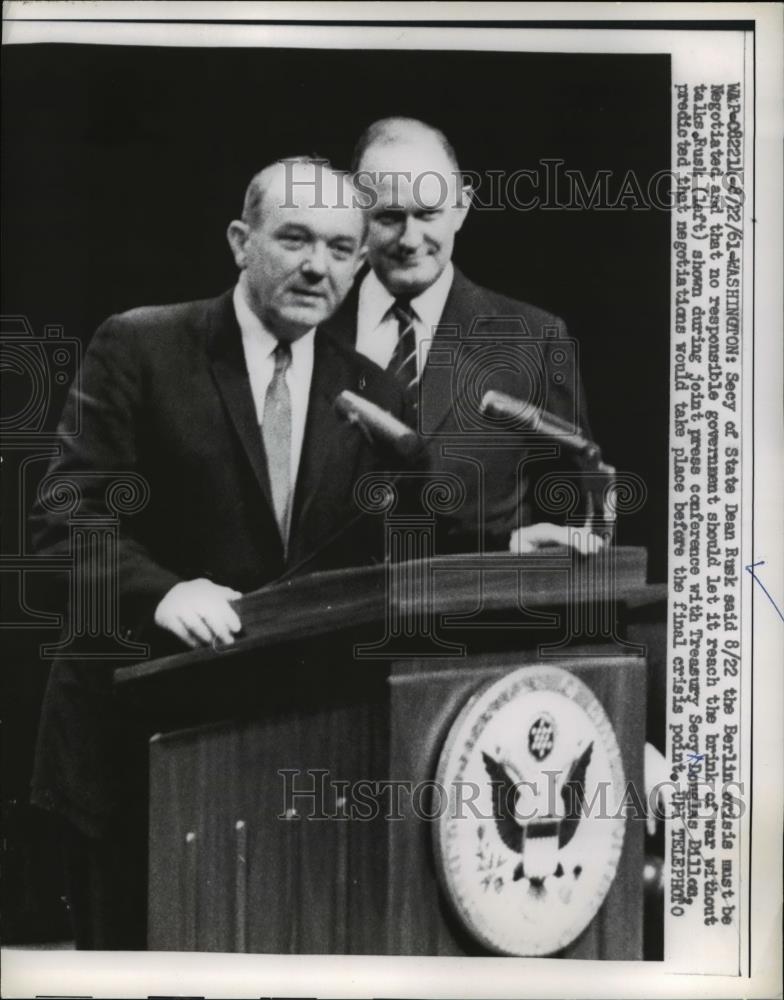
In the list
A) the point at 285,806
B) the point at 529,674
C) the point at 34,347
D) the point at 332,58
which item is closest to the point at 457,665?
the point at 529,674

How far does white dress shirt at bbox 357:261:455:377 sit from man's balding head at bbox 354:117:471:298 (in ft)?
0.04

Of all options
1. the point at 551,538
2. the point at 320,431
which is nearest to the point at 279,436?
the point at 320,431

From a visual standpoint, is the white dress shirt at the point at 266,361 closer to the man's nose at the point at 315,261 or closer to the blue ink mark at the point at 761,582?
the man's nose at the point at 315,261

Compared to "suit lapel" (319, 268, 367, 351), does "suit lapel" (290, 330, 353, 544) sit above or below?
below

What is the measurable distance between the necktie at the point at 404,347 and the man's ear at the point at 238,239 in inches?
8.2

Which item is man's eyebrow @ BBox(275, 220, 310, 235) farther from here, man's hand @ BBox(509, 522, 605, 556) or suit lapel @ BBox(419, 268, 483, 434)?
man's hand @ BBox(509, 522, 605, 556)

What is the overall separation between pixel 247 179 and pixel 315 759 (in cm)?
77

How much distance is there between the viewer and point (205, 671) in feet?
4.30

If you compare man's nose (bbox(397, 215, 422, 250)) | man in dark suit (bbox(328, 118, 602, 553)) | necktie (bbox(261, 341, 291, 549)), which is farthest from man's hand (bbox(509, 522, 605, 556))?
man's nose (bbox(397, 215, 422, 250))

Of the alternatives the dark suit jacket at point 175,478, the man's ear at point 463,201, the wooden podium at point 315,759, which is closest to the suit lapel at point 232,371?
the dark suit jacket at point 175,478

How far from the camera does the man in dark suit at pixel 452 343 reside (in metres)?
1.35

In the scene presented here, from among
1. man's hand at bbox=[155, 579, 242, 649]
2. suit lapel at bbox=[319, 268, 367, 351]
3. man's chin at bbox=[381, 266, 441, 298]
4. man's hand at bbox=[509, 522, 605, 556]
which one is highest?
man's chin at bbox=[381, 266, 441, 298]

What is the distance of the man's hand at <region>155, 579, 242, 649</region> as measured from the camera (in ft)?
4.31

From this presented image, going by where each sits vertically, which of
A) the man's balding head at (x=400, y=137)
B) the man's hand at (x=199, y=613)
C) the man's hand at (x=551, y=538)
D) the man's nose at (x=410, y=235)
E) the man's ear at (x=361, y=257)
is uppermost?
the man's balding head at (x=400, y=137)
